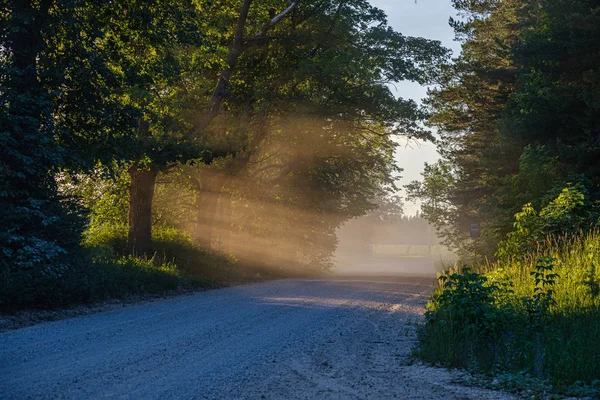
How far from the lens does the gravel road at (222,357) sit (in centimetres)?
652

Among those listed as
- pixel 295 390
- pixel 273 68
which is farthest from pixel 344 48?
pixel 295 390

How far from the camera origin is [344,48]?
93.2ft

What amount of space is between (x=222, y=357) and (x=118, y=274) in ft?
30.0

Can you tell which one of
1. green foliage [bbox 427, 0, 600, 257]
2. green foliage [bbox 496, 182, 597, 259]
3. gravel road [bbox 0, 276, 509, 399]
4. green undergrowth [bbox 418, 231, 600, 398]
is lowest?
gravel road [bbox 0, 276, 509, 399]

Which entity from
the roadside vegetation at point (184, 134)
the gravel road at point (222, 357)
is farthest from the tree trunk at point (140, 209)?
the gravel road at point (222, 357)

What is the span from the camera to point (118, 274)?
16.4 metres

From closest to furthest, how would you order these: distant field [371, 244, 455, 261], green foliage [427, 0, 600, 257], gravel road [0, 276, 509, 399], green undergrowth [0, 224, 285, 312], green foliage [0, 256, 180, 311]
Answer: gravel road [0, 276, 509, 399] → green foliage [0, 256, 180, 311] → green undergrowth [0, 224, 285, 312] → green foliage [427, 0, 600, 257] → distant field [371, 244, 455, 261]

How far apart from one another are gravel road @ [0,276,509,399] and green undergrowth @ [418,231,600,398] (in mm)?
567

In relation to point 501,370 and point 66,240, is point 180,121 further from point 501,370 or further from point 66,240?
point 501,370

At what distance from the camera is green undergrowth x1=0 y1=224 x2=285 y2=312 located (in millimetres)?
12711

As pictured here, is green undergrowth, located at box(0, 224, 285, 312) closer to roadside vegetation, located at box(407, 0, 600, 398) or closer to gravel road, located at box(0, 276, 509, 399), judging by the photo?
gravel road, located at box(0, 276, 509, 399)

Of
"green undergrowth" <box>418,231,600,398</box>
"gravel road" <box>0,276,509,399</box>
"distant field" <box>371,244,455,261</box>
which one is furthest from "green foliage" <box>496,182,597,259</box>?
"distant field" <box>371,244,455,261</box>

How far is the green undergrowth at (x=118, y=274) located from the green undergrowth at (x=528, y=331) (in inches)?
315

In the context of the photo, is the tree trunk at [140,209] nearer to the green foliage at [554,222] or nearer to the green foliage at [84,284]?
the green foliage at [84,284]
